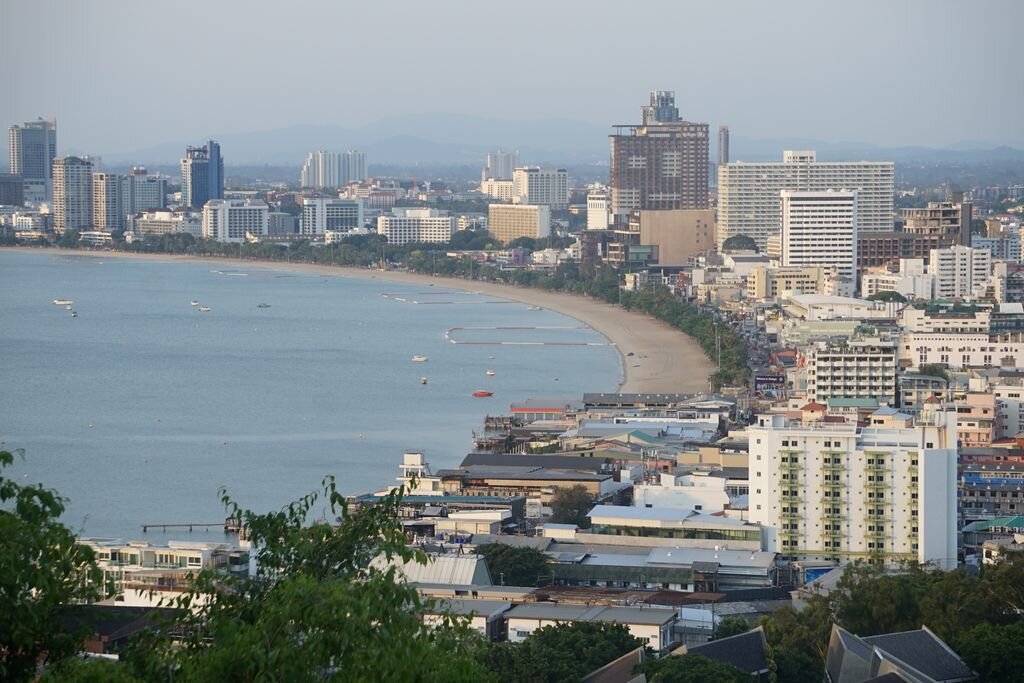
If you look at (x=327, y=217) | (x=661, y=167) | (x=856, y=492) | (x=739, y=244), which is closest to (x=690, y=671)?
(x=856, y=492)

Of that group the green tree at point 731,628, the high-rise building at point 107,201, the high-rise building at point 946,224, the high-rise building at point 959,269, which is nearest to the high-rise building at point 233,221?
the high-rise building at point 107,201

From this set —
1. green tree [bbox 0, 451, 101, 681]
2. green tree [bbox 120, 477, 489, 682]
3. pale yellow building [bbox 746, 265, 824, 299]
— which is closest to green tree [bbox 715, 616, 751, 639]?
green tree [bbox 120, 477, 489, 682]

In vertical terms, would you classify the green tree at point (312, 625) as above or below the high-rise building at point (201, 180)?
below

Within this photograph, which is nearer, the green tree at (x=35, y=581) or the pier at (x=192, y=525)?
the green tree at (x=35, y=581)

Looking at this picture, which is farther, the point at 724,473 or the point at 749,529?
the point at 724,473

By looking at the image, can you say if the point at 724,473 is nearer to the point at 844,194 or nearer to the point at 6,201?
the point at 844,194

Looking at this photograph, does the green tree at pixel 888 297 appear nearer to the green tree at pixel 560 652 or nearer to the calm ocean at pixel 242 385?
the calm ocean at pixel 242 385

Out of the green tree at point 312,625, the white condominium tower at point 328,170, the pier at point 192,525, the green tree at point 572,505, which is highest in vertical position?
the white condominium tower at point 328,170

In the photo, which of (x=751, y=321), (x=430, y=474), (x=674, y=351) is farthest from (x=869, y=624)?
(x=751, y=321)
